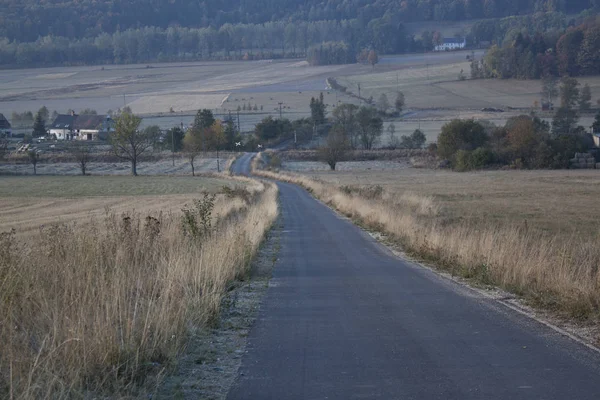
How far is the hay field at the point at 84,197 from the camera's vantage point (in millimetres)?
39000

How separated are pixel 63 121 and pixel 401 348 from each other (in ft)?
440

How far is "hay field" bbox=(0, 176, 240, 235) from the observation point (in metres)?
39.0

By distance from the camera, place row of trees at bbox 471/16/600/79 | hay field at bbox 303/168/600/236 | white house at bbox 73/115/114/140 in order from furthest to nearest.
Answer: row of trees at bbox 471/16/600/79 < white house at bbox 73/115/114/140 < hay field at bbox 303/168/600/236

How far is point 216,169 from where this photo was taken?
100688 millimetres

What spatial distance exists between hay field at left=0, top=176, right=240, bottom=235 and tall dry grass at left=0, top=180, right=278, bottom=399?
21879 mm

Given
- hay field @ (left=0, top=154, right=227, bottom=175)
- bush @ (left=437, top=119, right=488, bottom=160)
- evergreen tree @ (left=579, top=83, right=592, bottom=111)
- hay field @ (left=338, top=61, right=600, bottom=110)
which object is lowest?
hay field @ (left=0, top=154, right=227, bottom=175)

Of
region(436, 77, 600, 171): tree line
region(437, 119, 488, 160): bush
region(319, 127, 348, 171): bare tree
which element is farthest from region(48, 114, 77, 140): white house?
region(437, 119, 488, 160): bush

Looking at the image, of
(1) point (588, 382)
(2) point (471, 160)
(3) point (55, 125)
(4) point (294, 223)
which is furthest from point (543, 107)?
(1) point (588, 382)

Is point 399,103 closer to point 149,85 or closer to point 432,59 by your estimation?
point 149,85

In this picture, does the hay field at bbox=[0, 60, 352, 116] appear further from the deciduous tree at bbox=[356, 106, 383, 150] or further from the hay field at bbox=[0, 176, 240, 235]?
the hay field at bbox=[0, 176, 240, 235]

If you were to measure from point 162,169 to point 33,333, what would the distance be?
3773 inches

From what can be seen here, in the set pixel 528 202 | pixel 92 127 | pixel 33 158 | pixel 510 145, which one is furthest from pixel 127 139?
pixel 528 202

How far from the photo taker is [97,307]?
25.5ft

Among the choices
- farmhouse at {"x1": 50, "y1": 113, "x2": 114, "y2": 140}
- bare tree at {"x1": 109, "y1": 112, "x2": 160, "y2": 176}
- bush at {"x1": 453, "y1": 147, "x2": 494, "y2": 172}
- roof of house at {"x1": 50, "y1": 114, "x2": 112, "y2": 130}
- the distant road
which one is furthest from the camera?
the distant road
